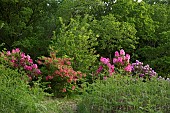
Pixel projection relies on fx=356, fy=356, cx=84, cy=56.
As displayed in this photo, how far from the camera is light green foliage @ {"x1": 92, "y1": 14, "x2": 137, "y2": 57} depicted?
36.3 ft

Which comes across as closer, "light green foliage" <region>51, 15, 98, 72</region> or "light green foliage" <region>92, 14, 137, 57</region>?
"light green foliage" <region>51, 15, 98, 72</region>

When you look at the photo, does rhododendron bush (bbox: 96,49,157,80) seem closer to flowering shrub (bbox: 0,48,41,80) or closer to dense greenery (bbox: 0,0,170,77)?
dense greenery (bbox: 0,0,170,77)

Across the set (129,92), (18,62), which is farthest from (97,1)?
(129,92)

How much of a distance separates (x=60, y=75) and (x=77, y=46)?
63.8 inches

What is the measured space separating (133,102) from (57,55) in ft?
16.0

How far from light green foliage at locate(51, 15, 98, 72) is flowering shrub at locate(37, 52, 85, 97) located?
74cm

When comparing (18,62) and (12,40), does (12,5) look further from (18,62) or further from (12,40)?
(18,62)

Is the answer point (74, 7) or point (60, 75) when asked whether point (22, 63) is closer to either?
point (60, 75)

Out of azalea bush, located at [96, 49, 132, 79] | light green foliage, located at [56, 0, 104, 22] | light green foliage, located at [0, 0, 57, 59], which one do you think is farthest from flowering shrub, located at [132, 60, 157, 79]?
light green foliage, located at [0, 0, 57, 59]

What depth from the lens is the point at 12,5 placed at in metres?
12.8

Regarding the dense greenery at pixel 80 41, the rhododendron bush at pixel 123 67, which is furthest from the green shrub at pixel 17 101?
the rhododendron bush at pixel 123 67

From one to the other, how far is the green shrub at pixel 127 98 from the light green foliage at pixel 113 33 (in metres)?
5.46

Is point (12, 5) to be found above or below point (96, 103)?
above

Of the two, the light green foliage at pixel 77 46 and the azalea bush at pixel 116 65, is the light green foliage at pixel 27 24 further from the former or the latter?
A: the azalea bush at pixel 116 65
